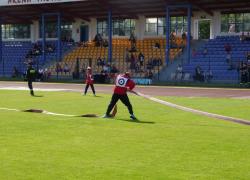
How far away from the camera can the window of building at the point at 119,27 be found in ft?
176

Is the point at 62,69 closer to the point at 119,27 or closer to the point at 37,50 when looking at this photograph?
the point at 37,50

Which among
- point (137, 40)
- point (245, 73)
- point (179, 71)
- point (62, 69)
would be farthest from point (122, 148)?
point (137, 40)

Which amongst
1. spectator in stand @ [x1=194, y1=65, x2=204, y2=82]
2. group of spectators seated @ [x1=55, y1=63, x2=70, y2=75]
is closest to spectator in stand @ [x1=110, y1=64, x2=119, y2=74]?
group of spectators seated @ [x1=55, y1=63, x2=70, y2=75]

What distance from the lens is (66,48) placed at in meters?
54.9

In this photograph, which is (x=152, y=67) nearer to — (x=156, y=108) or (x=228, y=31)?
(x=228, y=31)

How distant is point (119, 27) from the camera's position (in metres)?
54.8

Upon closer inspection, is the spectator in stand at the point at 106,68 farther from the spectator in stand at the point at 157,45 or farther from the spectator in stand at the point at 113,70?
the spectator in stand at the point at 157,45

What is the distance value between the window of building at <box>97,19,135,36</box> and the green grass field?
36917mm

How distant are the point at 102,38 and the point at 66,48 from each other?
13.5ft

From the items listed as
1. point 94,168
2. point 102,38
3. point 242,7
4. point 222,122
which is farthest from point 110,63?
point 94,168

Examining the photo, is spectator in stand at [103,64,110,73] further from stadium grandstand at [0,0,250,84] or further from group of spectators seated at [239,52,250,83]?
group of spectators seated at [239,52,250,83]

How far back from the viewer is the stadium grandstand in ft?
137

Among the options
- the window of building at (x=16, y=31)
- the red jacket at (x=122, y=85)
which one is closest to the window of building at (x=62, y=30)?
the window of building at (x=16, y=31)

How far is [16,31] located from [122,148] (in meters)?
54.5
